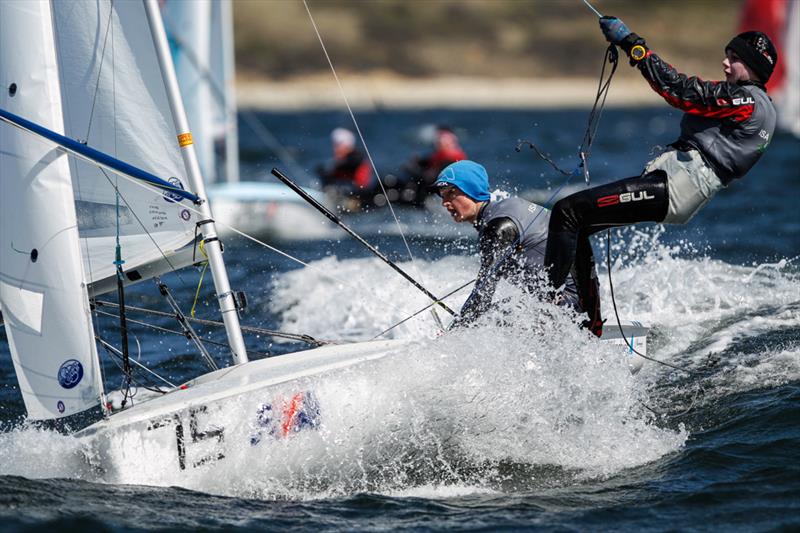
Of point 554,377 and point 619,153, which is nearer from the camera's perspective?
point 554,377

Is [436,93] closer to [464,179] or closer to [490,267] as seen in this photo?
[464,179]

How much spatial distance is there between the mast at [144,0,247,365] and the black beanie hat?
7.96 feet

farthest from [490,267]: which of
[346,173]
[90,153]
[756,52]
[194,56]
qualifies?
[346,173]

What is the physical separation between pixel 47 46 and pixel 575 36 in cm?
6580

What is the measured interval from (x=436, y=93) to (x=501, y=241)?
55.8 m

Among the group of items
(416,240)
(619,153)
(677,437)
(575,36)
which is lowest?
(677,437)

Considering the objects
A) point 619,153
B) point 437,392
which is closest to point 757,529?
point 437,392

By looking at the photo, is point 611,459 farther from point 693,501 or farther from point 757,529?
point 757,529

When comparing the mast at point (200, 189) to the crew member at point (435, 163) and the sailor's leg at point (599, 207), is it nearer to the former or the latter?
the sailor's leg at point (599, 207)

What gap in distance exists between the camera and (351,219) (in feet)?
42.1

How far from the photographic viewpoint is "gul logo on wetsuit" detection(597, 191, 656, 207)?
4.75 m

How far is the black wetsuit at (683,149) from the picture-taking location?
470 centimetres

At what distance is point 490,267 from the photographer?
187 inches

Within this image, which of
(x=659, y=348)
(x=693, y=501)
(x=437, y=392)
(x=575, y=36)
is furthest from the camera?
(x=575, y=36)
